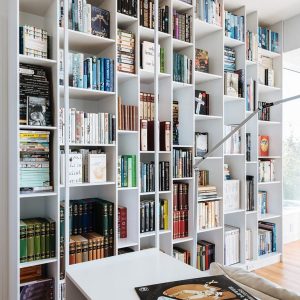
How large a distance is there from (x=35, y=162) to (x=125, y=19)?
4.37 ft

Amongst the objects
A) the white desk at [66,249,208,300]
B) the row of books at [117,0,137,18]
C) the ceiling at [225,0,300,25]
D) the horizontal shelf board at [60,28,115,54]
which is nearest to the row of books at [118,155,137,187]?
the horizontal shelf board at [60,28,115,54]

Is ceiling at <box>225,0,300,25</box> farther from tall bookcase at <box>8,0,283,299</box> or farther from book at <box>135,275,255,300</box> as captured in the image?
book at <box>135,275,255,300</box>

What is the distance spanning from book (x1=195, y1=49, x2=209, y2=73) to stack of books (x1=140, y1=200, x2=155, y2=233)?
1373 millimetres

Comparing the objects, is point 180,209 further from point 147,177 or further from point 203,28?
point 203,28

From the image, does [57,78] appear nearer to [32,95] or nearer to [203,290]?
[32,95]

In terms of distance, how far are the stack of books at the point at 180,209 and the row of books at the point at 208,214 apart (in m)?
0.16

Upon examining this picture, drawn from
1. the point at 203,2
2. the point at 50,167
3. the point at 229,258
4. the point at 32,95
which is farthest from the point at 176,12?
the point at 229,258

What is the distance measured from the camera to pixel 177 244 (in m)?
3.05

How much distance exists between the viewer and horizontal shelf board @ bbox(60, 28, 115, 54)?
235 cm

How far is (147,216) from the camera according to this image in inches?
105

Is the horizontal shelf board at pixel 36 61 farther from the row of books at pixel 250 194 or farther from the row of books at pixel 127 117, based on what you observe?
the row of books at pixel 250 194

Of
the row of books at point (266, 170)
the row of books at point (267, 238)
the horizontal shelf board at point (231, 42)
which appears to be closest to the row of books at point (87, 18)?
the horizontal shelf board at point (231, 42)

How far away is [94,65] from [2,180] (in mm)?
1099

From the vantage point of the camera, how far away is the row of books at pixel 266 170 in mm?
3600
